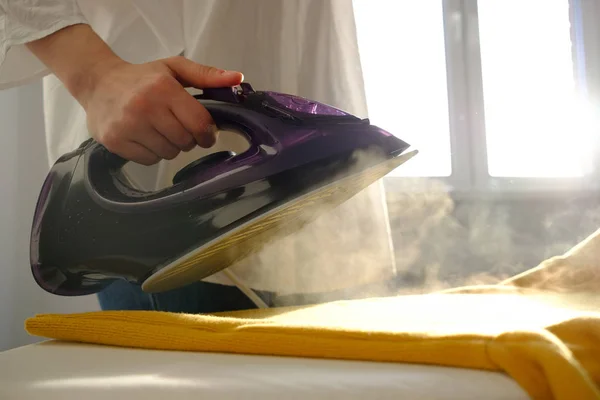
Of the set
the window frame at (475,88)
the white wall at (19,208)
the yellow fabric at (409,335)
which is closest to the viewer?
the yellow fabric at (409,335)

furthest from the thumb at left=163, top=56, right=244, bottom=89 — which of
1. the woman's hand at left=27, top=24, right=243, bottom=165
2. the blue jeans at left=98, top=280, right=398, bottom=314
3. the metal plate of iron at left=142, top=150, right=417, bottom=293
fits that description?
the blue jeans at left=98, top=280, right=398, bottom=314

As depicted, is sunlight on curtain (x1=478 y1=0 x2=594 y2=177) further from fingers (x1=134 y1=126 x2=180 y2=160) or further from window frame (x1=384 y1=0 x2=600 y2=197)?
fingers (x1=134 y1=126 x2=180 y2=160)

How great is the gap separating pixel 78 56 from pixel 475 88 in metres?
1.16

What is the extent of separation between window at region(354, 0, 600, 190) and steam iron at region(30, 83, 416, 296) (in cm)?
94

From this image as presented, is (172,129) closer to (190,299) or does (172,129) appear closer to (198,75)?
(198,75)

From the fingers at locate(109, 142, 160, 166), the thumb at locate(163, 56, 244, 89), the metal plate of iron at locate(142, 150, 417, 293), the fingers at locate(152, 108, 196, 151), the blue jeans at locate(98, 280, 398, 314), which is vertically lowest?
the blue jeans at locate(98, 280, 398, 314)

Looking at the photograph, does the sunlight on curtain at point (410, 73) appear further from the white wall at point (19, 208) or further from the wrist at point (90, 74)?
the wrist at point (90, 74)

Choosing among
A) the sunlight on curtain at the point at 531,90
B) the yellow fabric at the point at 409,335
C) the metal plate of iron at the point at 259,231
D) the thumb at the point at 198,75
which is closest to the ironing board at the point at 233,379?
the yellow fabric at the point at 409,335

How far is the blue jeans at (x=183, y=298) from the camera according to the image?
2.09ft

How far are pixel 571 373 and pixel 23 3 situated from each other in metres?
0.54

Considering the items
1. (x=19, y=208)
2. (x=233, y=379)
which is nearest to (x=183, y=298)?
(x=233, y=379)

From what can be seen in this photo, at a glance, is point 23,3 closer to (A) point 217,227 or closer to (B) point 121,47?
(B) point 121,47

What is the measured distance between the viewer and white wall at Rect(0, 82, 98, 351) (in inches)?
49.2

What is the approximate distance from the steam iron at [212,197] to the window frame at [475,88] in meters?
0.94
